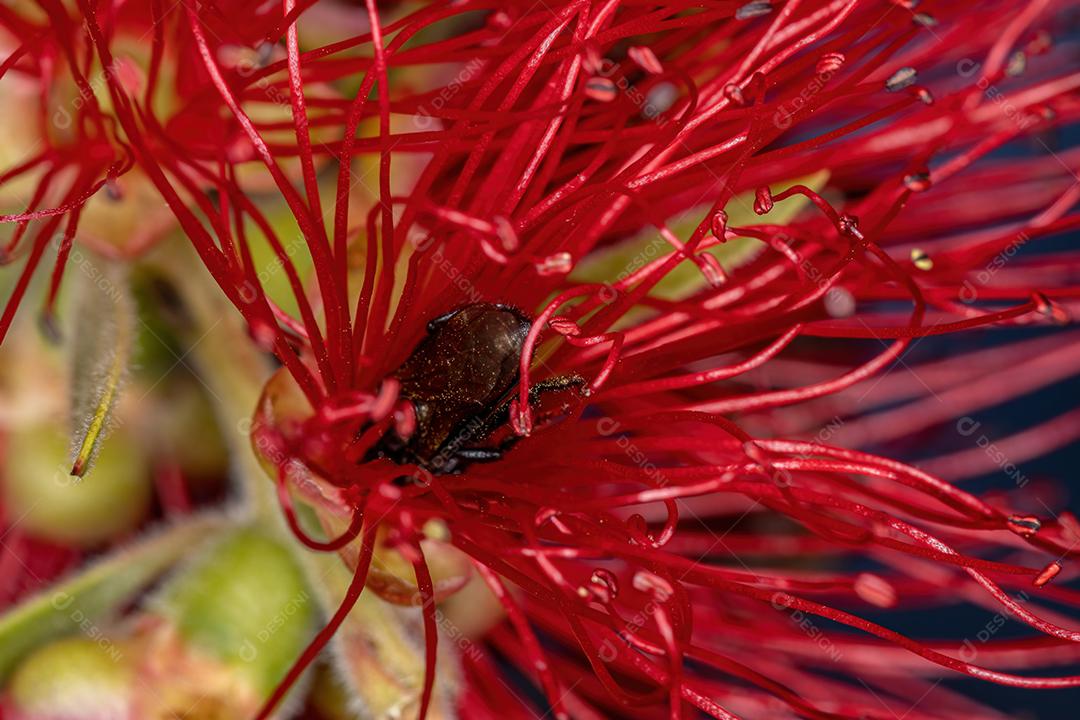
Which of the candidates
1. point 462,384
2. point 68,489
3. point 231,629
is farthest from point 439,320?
point 68,489

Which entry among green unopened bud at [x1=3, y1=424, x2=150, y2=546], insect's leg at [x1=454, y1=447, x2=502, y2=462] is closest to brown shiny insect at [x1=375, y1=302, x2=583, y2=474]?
insect's leg at [x1=454, y1=447, x2=502, y2=462]

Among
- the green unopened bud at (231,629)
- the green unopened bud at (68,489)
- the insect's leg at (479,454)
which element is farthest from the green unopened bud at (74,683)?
the insect's leg at (479,454)

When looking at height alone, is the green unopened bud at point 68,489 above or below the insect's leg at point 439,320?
below

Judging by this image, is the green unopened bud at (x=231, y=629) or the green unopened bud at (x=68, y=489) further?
the green unopened bud at (x=68, y=489)

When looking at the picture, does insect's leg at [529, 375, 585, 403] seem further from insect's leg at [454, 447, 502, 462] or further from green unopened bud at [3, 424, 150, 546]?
green unopened bud at [3, 424, 150, 546]

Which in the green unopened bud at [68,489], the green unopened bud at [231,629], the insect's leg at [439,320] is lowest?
the green unopened bud at [231,629]

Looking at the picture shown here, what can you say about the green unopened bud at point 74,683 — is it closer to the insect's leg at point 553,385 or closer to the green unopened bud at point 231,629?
the green unopened bud at point 231,629

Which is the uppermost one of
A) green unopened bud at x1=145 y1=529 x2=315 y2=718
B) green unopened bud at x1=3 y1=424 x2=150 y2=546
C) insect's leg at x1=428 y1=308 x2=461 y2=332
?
insect's leg at x1=428 y1=308 x2=461 y2=332
